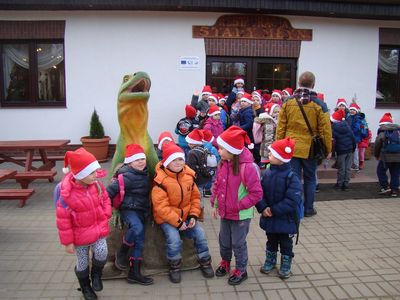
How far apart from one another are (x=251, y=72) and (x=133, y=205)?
6.98 m

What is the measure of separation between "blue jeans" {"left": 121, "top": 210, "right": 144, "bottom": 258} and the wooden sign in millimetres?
6682

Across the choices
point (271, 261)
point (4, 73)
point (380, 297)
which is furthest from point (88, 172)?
point (4, 73)

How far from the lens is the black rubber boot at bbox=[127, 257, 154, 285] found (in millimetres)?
3820

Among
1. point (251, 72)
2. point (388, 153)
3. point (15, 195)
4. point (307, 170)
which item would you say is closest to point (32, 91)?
point (15, 195)

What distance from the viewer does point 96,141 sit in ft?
30.5

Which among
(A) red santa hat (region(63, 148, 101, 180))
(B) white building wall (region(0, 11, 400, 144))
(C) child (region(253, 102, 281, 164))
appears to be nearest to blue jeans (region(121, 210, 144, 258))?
(A) red santa hat (region(63, 148, 101, 180))

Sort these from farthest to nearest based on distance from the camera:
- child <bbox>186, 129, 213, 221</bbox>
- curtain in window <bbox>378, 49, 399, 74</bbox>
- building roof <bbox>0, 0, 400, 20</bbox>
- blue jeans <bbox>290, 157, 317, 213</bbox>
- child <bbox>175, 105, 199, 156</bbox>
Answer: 1. curtain in window <bbox>378, 49, 399, 74</bbox>
2. building roof <bbox>0, 0, 400, 20</bbox>
3. child <bbox>175, 105, 199, 156</bbox>
4. blue jeans <bbox>290, 157, 317, 213</bbox>
5. child <bbox>186, 129, 213, 221</bbox>

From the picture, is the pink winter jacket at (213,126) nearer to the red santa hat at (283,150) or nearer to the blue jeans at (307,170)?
the blue jeans at (307,170)

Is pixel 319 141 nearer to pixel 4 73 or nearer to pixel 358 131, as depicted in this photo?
pixel 358 131

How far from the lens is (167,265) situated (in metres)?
4.12

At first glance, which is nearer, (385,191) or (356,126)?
(385,191)

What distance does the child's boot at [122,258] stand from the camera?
3.88m

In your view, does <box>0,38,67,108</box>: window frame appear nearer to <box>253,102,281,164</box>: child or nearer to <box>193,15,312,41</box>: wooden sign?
<box>193,15,312,41</box>: wooden sign

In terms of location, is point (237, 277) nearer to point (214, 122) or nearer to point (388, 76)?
point (214, 122)
